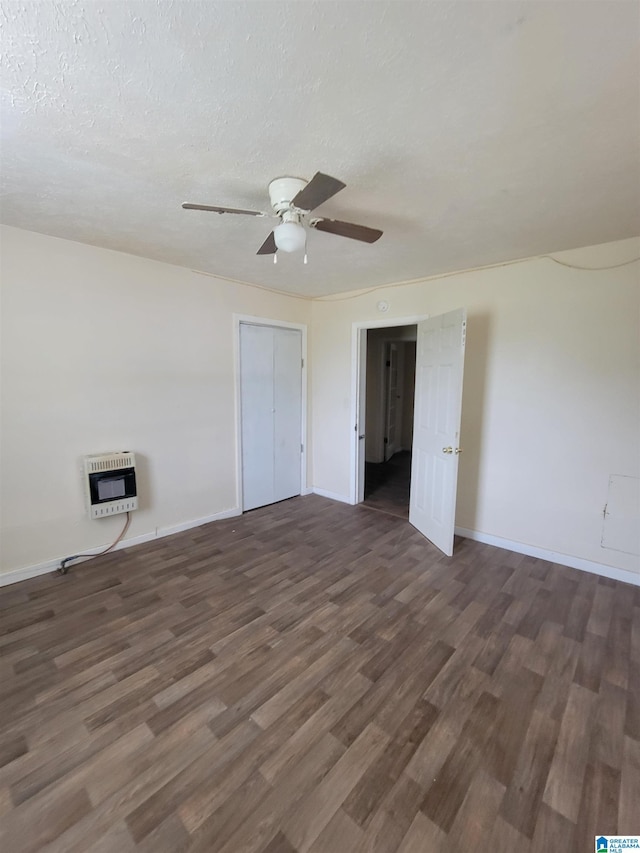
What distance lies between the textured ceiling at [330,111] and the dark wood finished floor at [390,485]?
2996 mm

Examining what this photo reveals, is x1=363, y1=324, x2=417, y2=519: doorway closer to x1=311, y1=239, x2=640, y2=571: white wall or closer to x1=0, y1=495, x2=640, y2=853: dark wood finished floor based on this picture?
x1=311, y1=239, x2=640, y2=571: white wall

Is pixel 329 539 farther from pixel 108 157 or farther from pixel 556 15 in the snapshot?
pixel 556 15

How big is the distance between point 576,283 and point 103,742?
4.02 m

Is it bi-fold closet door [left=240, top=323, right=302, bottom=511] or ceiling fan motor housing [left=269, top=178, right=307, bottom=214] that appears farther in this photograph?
A: bi-fold closet door [left=240, top=323, right=302, bottom=511]

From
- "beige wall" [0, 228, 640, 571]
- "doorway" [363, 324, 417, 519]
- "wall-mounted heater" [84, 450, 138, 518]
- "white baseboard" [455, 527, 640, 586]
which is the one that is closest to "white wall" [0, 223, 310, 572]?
"beige wall" [0, 228, 640, 571]

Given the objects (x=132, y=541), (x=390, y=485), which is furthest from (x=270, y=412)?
(x=390, y=485)

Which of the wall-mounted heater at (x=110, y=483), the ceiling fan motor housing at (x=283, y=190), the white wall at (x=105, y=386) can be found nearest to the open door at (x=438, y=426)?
Result: the ceiling fan motor housing at (x=283, y=190)

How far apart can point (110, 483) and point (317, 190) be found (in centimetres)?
268

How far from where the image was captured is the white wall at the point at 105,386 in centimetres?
257

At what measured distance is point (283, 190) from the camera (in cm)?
178

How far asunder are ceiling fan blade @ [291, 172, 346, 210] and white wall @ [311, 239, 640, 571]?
88.8 inches

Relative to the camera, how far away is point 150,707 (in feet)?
5.42

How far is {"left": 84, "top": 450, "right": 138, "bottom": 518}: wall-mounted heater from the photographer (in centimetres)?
284

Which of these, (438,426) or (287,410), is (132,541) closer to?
(287,410)
